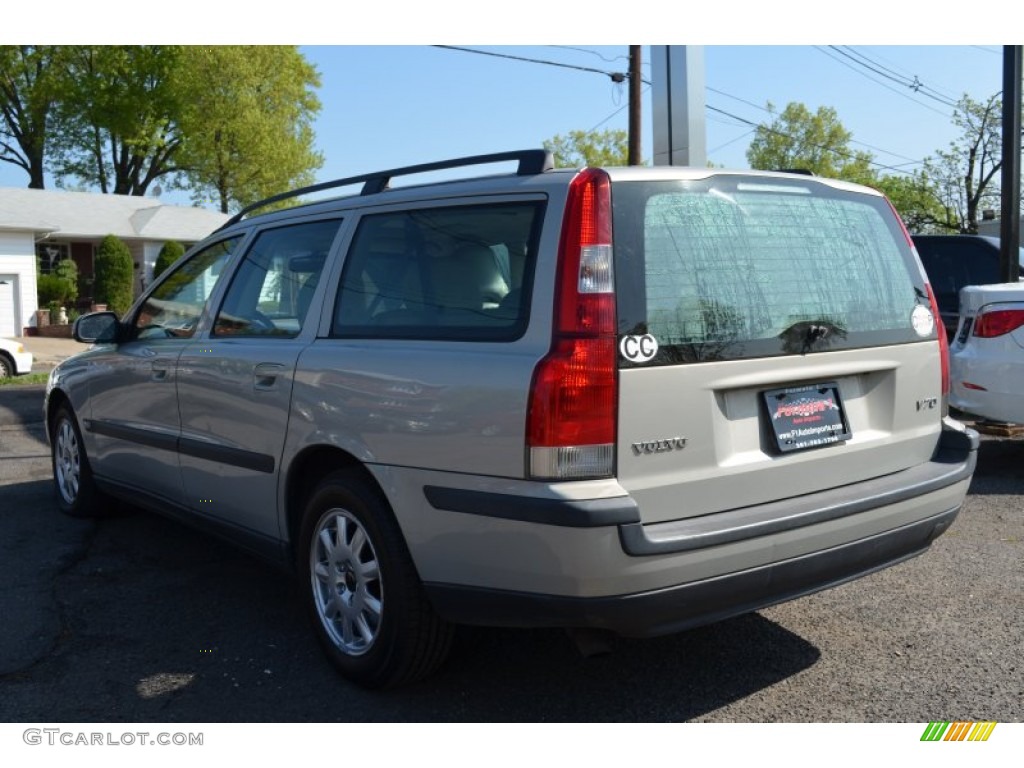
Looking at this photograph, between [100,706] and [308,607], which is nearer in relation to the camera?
[100,706]

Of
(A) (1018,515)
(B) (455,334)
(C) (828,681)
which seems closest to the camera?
(B) (455,334)

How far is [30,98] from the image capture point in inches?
1778

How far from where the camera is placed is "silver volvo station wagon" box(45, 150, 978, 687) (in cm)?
284

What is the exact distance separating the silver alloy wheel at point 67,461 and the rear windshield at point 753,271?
4305mm

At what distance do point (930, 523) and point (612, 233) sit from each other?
5.61 ft

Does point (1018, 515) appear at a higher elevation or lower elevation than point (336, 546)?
lower

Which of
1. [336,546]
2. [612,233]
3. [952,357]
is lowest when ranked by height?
[336,546]

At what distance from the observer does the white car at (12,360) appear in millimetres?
16094

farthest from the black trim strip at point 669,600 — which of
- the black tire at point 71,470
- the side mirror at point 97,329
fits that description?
the black tire at point 71,470

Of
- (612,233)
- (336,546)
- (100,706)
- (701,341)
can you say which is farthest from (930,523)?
(100,706)

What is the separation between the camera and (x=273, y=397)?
12.6ft

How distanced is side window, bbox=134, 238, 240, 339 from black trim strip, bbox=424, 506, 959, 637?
2298 mm

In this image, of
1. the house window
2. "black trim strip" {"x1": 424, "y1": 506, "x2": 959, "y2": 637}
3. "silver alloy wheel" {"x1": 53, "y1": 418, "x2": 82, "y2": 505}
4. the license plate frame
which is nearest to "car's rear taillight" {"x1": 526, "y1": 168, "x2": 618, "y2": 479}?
"black trim strip" {"x1": 424, "y1": 506, "x2": 959, "y2": 637}

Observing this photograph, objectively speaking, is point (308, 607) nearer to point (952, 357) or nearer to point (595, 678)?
point (595, 678)
